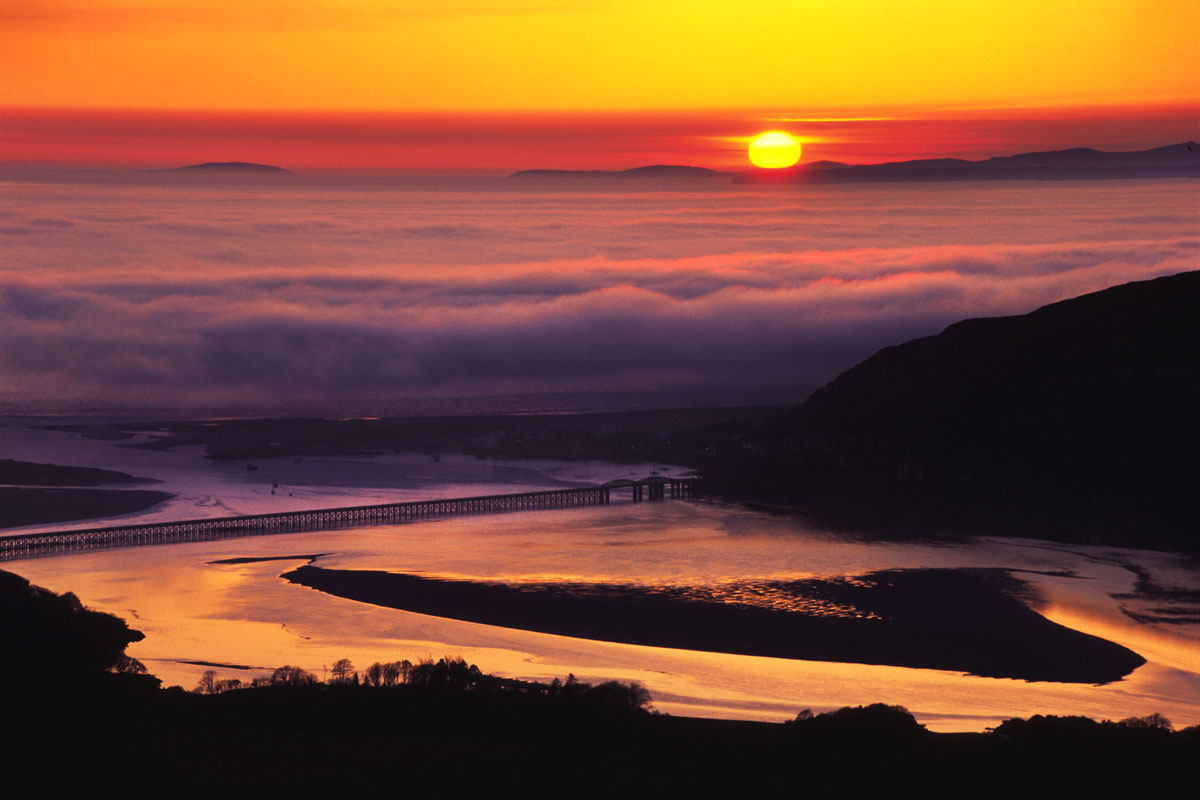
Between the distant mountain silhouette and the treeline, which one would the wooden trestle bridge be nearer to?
the distant mountain silhouette

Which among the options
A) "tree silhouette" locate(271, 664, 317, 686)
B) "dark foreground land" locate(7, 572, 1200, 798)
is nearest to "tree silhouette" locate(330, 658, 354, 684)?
"tree silhouette" locate(271, 664, 317, 686)

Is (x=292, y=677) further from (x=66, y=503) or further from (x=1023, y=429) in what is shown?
(x=1023, y=429)

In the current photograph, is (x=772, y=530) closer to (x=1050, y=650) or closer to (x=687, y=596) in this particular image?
(x=687, y=596)

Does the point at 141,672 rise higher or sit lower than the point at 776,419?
lower

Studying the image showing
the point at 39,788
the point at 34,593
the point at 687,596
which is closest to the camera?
the point at 39,788

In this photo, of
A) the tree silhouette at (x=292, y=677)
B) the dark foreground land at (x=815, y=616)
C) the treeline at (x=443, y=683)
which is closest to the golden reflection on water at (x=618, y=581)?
the dark foreground land at (x=815, y=616)

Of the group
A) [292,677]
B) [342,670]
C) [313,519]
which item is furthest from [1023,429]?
[292,677]

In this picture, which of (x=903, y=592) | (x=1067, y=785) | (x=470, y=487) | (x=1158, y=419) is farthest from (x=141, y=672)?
(x=1158, y=419)
